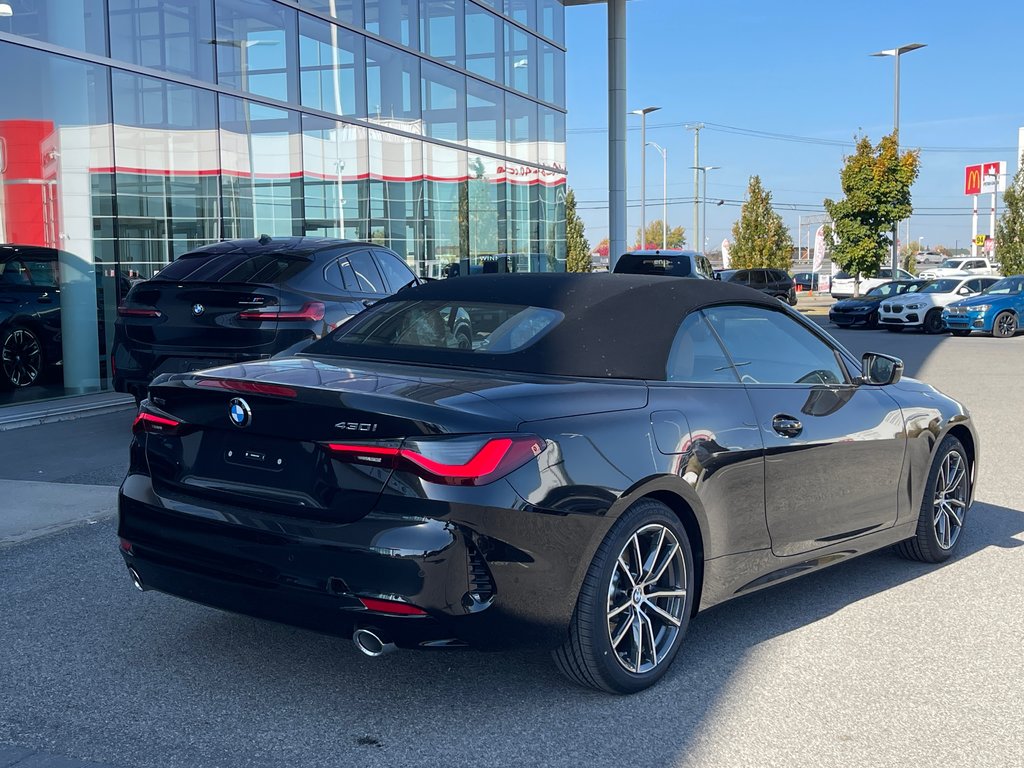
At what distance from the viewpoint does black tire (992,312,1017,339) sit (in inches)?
1078

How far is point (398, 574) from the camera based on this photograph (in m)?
3.58

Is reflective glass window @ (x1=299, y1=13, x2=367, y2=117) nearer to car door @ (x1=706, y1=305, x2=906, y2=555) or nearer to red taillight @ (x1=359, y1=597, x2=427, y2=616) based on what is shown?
car door @ (x1=706, y1=305, x2=906, y2=555)

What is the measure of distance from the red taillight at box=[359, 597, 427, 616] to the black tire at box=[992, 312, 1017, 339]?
26.5 m

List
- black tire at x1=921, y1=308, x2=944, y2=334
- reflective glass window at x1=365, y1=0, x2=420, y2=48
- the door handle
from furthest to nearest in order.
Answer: black tire at x1=921, y1=308, x2=944, y2=334
reflective glass window at x1=365, y1=0, x2=420, y2=48
the door handle

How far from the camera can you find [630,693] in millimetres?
4105

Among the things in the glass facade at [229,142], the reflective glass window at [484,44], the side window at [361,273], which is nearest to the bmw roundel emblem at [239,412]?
the side window at [361,273]

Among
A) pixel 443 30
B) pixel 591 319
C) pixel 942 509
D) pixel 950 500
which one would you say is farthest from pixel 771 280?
pixel 591 319

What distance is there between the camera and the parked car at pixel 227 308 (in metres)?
9.22

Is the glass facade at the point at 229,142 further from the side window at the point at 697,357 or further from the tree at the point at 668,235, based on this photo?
the tree at the point at 668,235

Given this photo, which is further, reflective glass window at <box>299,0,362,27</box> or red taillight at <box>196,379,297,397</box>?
reflective glass window at <box>299,0,362,27</box>

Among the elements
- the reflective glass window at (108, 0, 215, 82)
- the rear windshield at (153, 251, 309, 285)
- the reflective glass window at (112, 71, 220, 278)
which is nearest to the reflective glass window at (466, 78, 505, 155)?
the reflective glass window at (108, 0, 215, 82)

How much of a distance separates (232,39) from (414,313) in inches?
487

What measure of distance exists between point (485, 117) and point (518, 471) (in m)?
21.3

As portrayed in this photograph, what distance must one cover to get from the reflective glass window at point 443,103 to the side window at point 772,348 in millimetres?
17190
